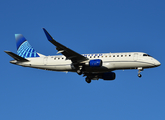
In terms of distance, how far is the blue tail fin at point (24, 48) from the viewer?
5521cm

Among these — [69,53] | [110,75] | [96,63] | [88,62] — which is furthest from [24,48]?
[110,75]

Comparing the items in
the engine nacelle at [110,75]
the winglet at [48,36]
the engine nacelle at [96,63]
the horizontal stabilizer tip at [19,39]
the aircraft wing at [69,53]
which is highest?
the horizontal stabilizer tip at [19,39]

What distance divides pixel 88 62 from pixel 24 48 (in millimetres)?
14863

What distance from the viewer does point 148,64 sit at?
47500 millimetres

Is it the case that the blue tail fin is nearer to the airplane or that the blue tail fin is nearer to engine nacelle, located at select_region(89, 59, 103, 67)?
the airplane

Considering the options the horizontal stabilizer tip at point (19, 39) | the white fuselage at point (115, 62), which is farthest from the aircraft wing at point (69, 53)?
the horizontal stabilizer tip at point (19, 39)

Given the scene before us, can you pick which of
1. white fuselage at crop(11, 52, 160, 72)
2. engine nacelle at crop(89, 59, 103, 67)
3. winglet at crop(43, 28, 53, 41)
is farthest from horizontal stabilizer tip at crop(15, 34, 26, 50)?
engine nacelle at crop(89, 59, 103, 67)

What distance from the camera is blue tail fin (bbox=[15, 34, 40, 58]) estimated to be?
55213 millimetres

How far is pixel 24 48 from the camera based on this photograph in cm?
5656

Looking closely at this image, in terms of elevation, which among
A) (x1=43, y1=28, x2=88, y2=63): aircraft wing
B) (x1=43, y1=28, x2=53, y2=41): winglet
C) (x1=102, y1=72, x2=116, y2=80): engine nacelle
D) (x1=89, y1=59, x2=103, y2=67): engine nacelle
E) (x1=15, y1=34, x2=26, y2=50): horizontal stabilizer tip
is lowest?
(x1=102, y1=72, x2=116, y2=80): engine nacelle

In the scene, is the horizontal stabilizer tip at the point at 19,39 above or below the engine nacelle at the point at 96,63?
above

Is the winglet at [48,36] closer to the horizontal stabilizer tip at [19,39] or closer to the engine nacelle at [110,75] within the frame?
the engine nacelle at [110,75]

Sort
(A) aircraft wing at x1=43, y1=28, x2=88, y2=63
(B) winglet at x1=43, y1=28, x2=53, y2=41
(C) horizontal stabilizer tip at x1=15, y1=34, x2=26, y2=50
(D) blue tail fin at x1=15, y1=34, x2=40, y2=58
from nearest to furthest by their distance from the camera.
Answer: (B) winglet at x1=43, y1=28, x2=53, y2=41 → (A) aircraft wing at x1=43, y1=28, x2=88, y2=63 → (D) blue tail fin at x1=15, y1=34, x2=40, y2=58 → (C) horizontal stabilizer tip at x1=15, y1=34, x2=26, y2=50

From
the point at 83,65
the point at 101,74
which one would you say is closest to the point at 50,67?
the point at 83,65
